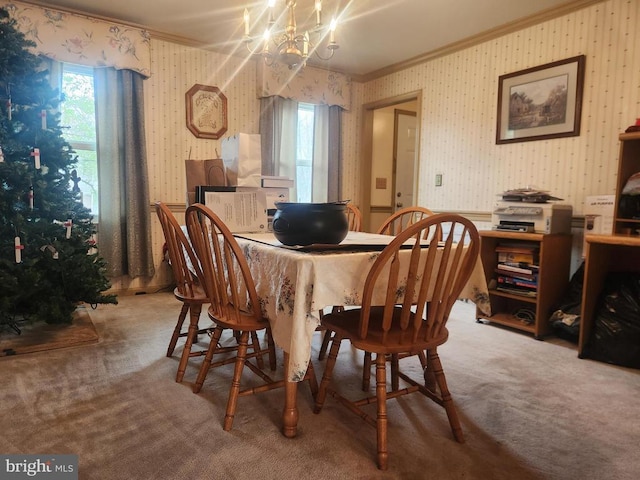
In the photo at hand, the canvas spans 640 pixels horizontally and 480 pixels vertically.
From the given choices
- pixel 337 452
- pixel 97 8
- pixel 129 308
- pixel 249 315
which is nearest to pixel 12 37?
pixel 97 8

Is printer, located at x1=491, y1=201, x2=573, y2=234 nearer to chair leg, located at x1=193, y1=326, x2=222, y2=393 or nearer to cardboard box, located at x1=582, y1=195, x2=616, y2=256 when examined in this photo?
cardboard box, located at x1=582, y1=195, x2=616, y2=256

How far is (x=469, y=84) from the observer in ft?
12.4

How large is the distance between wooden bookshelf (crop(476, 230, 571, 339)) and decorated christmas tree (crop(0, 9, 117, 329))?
2.70 metres

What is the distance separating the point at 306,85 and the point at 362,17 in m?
1.20

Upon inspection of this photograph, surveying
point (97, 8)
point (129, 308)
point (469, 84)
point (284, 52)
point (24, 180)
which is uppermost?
point (97, 8)

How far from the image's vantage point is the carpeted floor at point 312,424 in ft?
4.43

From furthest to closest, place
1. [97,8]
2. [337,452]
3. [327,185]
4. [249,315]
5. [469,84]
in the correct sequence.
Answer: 1. [327,185]
2. [469,84]
3. [97,8]
4. [249,315]
5. [337,452]

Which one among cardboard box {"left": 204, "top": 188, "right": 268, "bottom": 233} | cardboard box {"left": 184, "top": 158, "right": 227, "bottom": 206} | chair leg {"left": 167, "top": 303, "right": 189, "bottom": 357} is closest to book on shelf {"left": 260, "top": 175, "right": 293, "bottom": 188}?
cardboard box {"left": 184, "top": 158, "right": 227, "bottom": 206}

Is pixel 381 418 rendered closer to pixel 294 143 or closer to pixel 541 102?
pixel 541 102

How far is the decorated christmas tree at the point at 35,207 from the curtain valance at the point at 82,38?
32.6 inches

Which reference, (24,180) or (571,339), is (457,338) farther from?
(24,180)

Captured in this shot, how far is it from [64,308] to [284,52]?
2.05 meters

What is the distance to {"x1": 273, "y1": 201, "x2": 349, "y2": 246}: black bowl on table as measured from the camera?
4.88 feet

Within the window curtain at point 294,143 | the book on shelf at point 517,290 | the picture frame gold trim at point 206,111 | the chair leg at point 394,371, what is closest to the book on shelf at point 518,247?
the book on shelf at point 517,290
